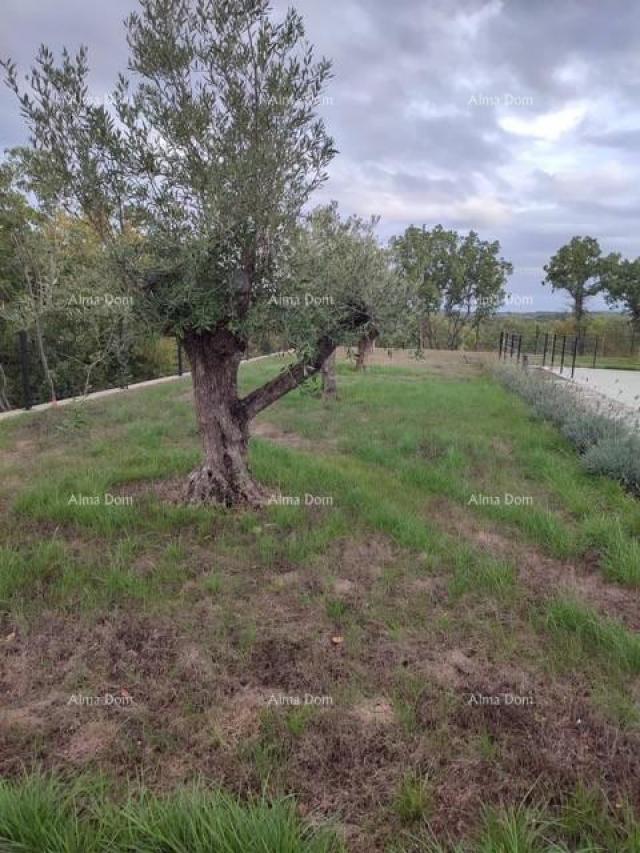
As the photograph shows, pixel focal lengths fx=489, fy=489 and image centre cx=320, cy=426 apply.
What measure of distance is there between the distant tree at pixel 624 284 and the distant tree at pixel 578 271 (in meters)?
0.47

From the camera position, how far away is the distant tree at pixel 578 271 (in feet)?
97.2

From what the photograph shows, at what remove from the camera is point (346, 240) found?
4.35 m

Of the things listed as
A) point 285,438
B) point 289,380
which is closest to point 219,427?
point 289,380

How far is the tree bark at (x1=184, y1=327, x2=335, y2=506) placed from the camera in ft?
12.9

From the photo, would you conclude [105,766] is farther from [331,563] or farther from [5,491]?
[5,491]

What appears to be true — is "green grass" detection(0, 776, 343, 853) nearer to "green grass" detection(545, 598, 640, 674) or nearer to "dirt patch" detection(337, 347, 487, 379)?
"green grass" detection(545, 598, 640, 674)

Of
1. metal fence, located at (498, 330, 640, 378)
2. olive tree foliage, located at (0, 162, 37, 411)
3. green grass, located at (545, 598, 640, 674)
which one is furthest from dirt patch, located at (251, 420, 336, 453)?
metal fence, located at (498, 330, 640, 378)

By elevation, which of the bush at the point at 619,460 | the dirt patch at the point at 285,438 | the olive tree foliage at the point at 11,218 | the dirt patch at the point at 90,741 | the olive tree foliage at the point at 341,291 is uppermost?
the olive tree foliage at the point at 11,218

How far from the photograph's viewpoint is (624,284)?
28.6m

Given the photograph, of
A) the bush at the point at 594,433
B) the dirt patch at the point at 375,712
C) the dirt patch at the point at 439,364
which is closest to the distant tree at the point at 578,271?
the dirt patch at the point at 439,364

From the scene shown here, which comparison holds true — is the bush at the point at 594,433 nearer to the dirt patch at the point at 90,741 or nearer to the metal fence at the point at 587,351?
the dirt patch at the point at 90,741

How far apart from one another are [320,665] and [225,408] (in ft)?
7.55

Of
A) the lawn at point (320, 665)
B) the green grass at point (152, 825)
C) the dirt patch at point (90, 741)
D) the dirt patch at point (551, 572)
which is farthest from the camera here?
the dirt patch at point (551, 572)

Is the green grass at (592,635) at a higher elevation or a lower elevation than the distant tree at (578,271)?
lower
